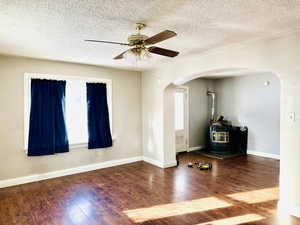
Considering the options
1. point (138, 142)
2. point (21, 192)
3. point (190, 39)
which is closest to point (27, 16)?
point (190, 39)

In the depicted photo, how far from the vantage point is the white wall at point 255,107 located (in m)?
5.75

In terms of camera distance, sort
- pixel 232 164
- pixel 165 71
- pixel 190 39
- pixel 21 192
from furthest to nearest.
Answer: pixel 232 164 < pixel 165 71 < pixel 21 192 < pixel 190 39

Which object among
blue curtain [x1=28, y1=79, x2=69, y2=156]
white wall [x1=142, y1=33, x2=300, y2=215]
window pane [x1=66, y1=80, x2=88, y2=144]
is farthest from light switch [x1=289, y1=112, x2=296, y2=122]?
blue curtain [x1=28, y1=79, x2=69, y2=156]

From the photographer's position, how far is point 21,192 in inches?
144

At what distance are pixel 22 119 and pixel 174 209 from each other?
3346mm

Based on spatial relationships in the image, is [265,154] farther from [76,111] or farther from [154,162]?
[76,111]

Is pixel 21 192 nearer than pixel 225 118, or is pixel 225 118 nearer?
pixel 21 192

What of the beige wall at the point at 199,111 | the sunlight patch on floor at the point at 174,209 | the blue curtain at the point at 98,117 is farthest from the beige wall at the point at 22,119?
the sunlight patch on floor at the point at 174,209

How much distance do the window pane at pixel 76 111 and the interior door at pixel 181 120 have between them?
2897 millimetres

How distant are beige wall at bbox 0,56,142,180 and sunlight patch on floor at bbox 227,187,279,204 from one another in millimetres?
2938

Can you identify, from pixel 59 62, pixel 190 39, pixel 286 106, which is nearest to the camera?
pixel 286 106

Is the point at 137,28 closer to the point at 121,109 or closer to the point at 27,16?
the point at 27,16

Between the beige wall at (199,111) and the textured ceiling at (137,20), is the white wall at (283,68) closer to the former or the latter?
the textured ceiling at (137,20)

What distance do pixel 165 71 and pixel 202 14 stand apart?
2655 millimetres
